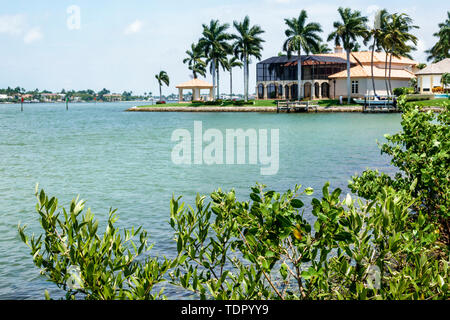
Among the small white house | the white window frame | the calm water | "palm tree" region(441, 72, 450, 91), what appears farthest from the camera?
the white window frame

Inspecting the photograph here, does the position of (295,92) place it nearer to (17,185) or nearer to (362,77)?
(362,77)

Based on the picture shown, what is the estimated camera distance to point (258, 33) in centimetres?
9912

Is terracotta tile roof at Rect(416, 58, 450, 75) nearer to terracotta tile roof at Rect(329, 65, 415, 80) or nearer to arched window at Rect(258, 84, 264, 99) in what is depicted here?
terracotta tile roof at Rect(329, 65, 415, 80)

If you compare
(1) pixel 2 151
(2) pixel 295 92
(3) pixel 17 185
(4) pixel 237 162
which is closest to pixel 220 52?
(2) pixel 295 92

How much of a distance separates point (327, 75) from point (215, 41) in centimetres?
2395

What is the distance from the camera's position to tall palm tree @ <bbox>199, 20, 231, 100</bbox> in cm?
10381

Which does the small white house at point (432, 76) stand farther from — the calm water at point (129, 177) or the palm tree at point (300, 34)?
the calm water at point (129, 177)

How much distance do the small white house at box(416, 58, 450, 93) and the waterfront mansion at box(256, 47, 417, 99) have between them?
607 centimetres

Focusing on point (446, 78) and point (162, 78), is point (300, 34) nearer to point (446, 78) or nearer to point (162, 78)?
point (446, 78)

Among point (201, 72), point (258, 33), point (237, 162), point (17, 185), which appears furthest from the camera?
point (201, 72)

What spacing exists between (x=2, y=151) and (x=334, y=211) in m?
35.6

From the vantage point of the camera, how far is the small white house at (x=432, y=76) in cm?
8406

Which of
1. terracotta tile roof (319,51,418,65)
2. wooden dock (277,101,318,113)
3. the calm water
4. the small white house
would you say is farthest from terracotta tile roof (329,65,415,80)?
the calm water
